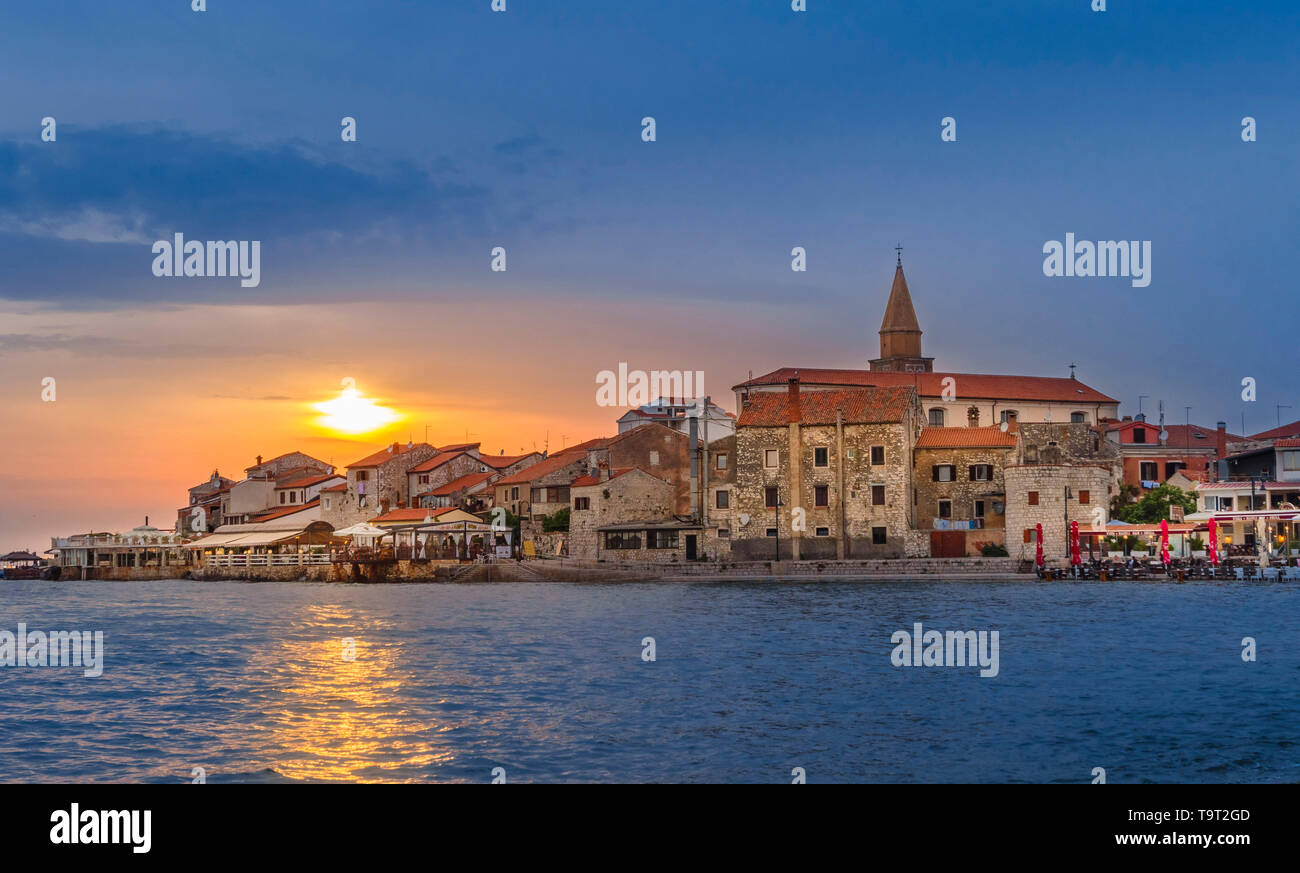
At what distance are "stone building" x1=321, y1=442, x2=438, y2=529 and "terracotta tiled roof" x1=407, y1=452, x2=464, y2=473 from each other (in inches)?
23.2

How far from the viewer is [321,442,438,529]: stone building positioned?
8000 centimetres

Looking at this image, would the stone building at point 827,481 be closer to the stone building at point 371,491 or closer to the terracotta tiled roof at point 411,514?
the terracotta tiled roof at point 411,514

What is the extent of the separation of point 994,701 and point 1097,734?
Answer: 288 centimetres

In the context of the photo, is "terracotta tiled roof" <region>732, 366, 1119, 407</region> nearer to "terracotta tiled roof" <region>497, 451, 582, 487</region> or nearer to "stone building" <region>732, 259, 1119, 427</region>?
"stone building" <region>732, 259, 1119, 427</region>

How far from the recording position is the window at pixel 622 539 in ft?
198

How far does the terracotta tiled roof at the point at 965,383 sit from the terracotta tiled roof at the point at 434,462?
20.0m

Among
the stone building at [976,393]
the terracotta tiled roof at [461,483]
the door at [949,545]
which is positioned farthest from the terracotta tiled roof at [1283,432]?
the terracotta tiled roof at [461,483]

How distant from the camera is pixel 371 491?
79.9 metres

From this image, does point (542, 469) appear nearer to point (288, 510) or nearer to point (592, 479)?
point (592, 479)

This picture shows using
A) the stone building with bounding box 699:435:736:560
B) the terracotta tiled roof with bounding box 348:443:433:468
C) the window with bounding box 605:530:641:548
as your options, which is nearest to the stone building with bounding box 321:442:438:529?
the terracotta tiled roof with bounding box 348:443:433:468

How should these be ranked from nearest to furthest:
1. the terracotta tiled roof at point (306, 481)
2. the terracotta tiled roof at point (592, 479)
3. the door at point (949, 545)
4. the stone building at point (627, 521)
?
1. the door at point (949, 545)
2. the stone building at point (627, 521)
3. the terracotta tiled roof at point (592, 479)
4. the terracotta tiled roof at point (306, 481)

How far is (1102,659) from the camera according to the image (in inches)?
965

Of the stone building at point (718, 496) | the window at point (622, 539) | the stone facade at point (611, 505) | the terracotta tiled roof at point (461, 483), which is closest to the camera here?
the stone building at point (718, 496)
